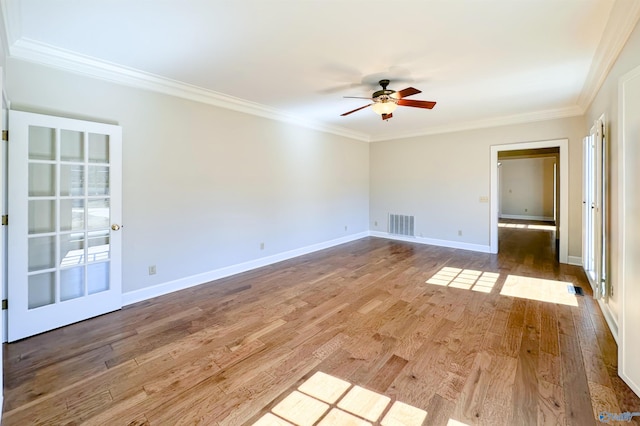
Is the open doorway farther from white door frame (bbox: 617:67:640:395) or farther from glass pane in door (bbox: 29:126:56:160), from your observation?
glass pane in door (bbox: 29:126:56:160)

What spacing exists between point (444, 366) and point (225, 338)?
1894 mm

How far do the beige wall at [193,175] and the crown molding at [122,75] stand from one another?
0.08m

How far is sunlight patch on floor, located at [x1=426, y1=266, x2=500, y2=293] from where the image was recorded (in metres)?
3.93

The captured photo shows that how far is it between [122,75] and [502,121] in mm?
6225

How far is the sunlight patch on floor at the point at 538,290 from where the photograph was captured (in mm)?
3425

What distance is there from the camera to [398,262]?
16.8 ft

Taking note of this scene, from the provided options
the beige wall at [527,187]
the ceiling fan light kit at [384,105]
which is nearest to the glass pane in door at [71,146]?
the ceiling fan light kit at [384,105]

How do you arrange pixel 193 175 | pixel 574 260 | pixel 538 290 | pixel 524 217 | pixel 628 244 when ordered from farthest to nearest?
1. pixel 524 217
2. pixel 574 260
3. pixel 193 175
4. pixel 538 290
5. pixel 628 244

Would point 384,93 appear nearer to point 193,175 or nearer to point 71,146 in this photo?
point 193,175

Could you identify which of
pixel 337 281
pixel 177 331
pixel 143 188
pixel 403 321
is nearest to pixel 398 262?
pixel 337 281

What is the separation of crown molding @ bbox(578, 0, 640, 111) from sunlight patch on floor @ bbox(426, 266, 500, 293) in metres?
2.77

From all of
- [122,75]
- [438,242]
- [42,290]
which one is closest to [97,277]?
[42,290]

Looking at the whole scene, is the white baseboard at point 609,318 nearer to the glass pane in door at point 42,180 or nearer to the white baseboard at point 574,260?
the white baseboard at point 574,260

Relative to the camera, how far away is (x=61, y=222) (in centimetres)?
290
